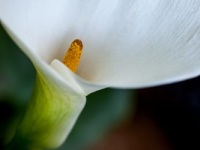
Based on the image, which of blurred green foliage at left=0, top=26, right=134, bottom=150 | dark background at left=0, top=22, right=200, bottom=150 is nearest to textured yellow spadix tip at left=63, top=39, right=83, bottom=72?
blurred green foliage at left=0, top=26, right=134, bottom=150

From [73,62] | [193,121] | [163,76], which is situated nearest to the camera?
[163,76]

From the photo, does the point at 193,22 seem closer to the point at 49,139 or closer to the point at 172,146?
the point at 49,139

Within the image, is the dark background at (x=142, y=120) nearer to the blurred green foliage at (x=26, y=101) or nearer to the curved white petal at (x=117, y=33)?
the blurred green foliage at (x=26, y=101)

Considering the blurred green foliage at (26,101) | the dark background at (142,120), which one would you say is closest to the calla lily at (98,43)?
the blurred green foliage at (26,101)

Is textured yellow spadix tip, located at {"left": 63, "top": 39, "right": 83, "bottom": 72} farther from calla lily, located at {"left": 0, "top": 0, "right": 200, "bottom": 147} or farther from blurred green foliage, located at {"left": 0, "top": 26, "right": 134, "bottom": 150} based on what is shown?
blurred green foliage, located at {"left": 0, "top": 26, "right": 134, "bottom": 150}

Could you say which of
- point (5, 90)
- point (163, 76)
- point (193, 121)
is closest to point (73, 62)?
point (163, 76)

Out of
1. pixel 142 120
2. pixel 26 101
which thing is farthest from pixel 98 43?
pixel 142 120

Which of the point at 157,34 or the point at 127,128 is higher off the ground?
the point at 157,34
